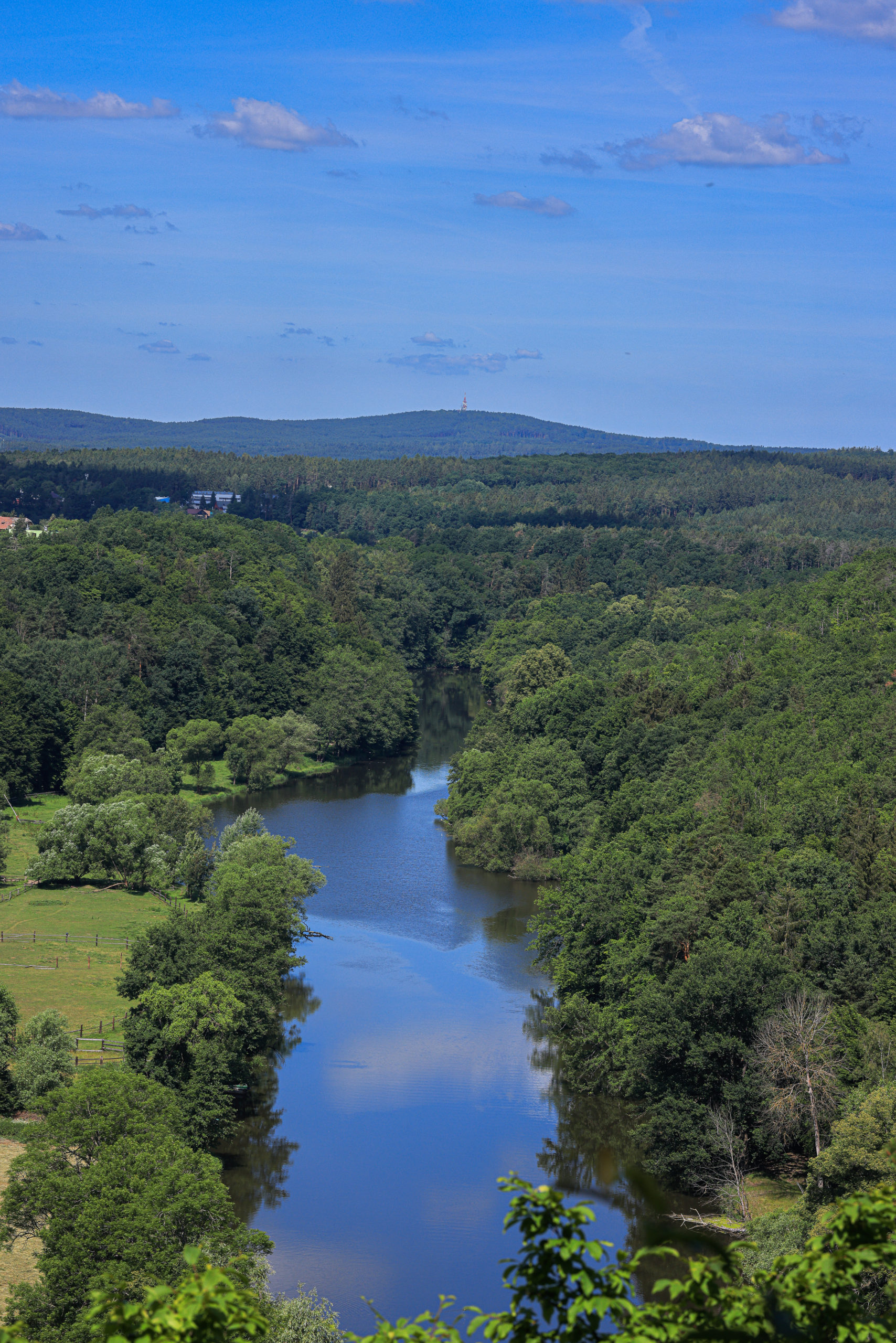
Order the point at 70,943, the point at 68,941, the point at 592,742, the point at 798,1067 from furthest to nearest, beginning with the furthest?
the point at 592,742
the point at 68,941
the point at 70,943
the point at 798,1067

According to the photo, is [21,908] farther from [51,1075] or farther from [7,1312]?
[7,1312]

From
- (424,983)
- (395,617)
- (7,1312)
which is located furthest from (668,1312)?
(395,617)

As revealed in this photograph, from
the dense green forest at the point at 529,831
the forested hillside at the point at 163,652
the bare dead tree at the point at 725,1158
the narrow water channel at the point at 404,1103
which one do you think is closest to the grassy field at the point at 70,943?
the dense green forest at the point at 529,831

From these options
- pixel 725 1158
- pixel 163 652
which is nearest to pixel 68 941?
pixel 725 1158

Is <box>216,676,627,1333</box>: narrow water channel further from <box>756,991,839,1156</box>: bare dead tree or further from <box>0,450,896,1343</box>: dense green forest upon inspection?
<box>756,991,839,1156</box>: bare dead tree

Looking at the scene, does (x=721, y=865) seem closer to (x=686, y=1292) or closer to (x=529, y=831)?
(x=529, y=831)

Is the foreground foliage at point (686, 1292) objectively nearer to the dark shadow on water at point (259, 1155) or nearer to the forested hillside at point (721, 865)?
the forested hillside at point (721, 865)

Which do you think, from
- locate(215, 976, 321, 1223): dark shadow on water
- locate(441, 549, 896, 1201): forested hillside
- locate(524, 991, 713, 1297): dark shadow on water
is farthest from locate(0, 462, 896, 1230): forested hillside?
locate(215, 976, 321, 1223): dark shadow on water
